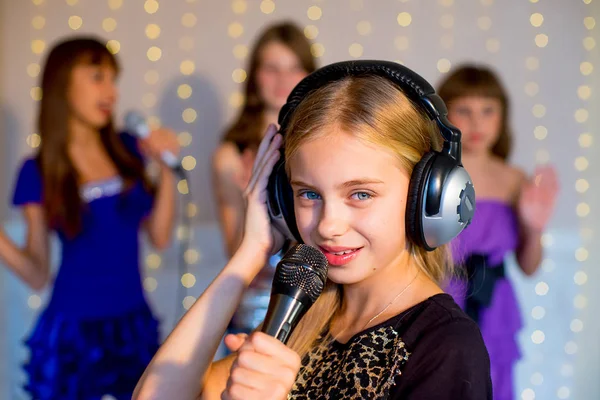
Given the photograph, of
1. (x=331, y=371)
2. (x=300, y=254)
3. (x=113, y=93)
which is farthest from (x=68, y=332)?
(x=300, y=254)

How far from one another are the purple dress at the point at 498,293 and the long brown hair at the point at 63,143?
3.83 ft

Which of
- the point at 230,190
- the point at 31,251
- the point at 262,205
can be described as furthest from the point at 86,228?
the point at 262,205

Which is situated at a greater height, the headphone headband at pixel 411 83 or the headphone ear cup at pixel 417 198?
the headphone headband at pixel 411 83

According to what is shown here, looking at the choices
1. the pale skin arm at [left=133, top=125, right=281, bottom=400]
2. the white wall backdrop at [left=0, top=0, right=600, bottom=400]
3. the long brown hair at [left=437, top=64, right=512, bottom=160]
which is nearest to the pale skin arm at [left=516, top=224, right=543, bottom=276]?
the long brown hair at [left=437, top=64, right=512, bottom=160]

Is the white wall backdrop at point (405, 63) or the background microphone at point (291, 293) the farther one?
the white wall backdrop at point (405, 63)

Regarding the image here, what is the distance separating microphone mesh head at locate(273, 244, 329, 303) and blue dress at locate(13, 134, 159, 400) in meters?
1.60

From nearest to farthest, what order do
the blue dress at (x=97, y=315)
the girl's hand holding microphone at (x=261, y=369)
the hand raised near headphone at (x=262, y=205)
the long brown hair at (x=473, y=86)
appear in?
the girl's hand holding microphone at (x=261, y=369), the hand raised near headphone at (x=262, y=205), the blue dress at (x=97, y=315), the long brown hair at (x=473, y=86)

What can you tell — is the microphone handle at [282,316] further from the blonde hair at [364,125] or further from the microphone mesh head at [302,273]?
the blonde hair at [364,125]

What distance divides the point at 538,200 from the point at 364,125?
1.58m

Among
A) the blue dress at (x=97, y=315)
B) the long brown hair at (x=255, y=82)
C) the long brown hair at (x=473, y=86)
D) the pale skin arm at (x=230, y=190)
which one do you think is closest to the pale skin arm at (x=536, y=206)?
the long brown hair at (x=473, y=86)

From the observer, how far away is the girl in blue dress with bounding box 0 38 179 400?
2.29m

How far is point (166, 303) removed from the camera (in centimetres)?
311

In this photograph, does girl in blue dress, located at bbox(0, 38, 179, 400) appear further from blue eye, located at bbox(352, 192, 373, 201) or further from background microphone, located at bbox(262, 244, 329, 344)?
background microphone, located at bbox(262, 244, 329, 344)

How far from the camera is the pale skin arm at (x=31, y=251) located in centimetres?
241
